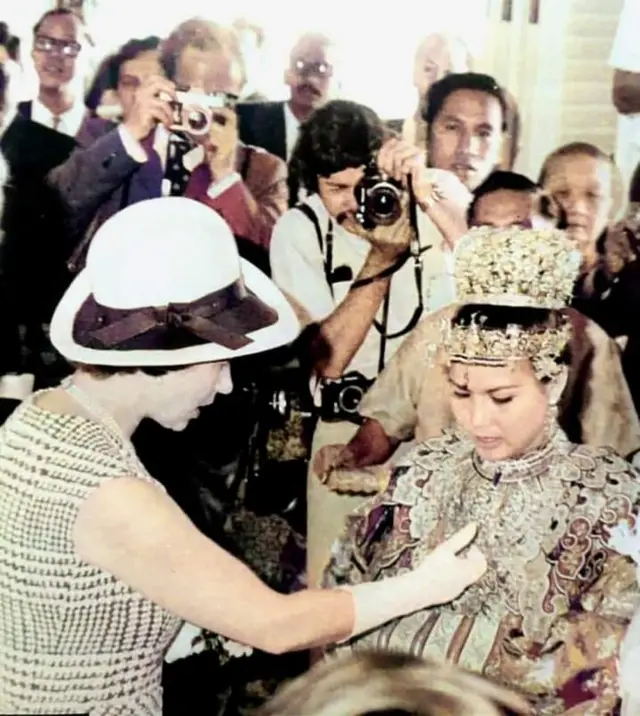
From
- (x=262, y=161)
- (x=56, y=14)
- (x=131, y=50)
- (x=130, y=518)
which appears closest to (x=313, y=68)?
(x=262, y=161)

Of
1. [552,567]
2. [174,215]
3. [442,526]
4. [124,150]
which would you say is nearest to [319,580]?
[442,526]

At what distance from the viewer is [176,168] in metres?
1.31

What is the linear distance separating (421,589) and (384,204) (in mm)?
508

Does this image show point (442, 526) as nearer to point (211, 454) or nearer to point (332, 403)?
point (332, 403)

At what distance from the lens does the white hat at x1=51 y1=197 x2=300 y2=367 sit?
4.07 feet

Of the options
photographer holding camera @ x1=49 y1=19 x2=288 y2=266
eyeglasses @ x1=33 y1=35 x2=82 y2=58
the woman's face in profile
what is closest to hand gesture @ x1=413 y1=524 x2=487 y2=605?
the woman's face in profile

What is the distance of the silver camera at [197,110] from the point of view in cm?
130

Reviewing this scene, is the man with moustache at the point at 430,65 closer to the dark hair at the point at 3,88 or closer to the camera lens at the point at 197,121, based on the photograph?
the camera lens at the point at 197,121

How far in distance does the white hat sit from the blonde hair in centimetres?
43

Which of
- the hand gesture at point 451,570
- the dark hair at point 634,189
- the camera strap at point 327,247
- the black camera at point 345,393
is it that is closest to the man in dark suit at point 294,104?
the camera strap at point 327,247

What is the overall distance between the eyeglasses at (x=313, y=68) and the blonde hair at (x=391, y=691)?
29.9 inches

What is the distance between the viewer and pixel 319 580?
130 cm

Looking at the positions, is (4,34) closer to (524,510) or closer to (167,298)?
(167,298)

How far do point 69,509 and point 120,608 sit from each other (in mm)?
142
